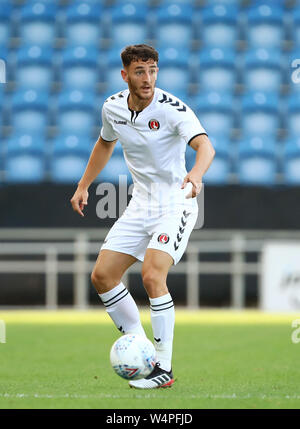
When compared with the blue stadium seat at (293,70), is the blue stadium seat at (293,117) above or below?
below

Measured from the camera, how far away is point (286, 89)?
55.6 ft

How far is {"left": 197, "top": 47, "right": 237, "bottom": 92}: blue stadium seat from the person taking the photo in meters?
16.8

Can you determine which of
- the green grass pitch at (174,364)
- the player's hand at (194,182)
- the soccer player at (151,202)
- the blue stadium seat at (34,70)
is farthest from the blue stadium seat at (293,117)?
the player's hand at (194,182)

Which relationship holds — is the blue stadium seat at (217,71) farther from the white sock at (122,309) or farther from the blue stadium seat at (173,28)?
the white sock at (122,309)

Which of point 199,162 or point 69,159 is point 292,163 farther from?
point 199,162

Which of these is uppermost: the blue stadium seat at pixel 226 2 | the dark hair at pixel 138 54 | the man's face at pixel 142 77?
the blue stadium seat at pixel 226 2

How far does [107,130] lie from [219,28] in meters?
11.6

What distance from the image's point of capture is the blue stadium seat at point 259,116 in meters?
16.2

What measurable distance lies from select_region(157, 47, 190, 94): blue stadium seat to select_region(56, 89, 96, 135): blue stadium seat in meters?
1.44

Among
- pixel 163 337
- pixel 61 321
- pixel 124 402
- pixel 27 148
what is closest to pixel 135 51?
pixel 163 337

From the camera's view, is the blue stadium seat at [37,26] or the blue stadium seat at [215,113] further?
the blue stadium seat at [37,26]

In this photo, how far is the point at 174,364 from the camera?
7.56 m

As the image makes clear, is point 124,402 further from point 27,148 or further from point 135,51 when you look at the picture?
point 27,148

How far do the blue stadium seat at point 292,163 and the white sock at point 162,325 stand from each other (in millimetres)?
9703
